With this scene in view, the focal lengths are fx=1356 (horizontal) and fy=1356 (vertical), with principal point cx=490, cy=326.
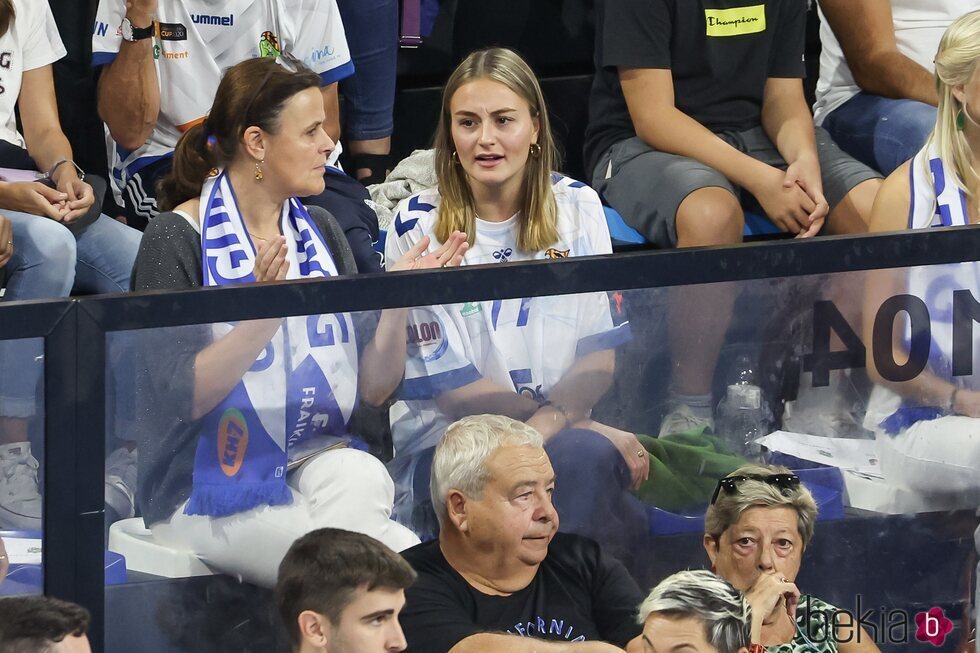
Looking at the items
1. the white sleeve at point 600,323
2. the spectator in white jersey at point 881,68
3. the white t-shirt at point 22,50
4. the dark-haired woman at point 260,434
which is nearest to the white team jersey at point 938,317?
the white sleeve at point 600,323

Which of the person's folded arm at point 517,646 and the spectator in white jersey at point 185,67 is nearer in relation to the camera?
the person's folded arm at point 517,646

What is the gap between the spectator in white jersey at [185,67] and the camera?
2797 millimetres

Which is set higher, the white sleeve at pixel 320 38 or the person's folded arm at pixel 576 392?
the white sleeve at pixel 320 38

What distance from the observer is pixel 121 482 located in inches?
60.0

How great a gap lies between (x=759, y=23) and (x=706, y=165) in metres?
0.37

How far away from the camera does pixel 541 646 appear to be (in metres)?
1.64

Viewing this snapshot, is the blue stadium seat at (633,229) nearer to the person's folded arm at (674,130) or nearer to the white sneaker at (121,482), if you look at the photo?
the person's folded arm at (674,130)

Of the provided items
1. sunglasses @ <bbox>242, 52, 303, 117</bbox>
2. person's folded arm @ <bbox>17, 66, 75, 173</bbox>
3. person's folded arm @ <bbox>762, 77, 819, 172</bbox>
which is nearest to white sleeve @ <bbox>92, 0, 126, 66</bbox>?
person's folded arm @ <bbox>17, 66, 75, 173</bbox>

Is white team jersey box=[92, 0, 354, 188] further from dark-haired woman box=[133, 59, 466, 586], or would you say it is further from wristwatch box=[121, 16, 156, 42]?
dark-haired woman box=[133, 59, 466, 586]

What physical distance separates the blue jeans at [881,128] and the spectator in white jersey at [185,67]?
44.8 inches

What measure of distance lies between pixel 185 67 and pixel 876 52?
5.10 ft

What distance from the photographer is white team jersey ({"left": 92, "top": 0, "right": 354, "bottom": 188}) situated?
2879mm

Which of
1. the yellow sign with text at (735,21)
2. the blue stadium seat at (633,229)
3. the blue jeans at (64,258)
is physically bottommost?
the blue jeans at (64,258)

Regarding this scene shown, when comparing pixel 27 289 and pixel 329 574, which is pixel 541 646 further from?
pixel 27 289
